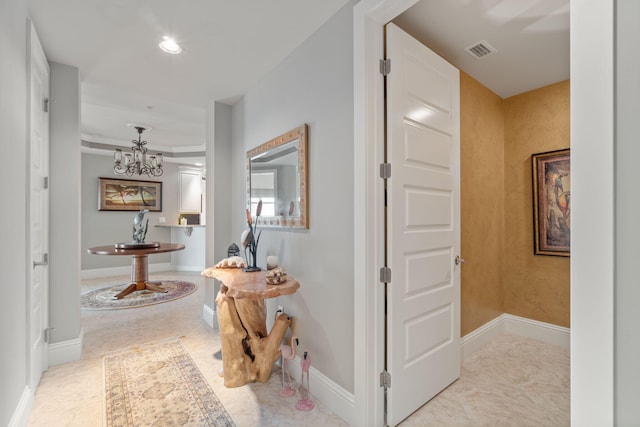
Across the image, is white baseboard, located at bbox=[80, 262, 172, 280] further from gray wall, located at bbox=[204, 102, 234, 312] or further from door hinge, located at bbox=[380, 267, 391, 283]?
door hinge, located at bbox=[380, 267, 391, 283]

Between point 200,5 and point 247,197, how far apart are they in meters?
1.58

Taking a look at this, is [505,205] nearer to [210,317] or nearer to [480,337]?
[480,337]

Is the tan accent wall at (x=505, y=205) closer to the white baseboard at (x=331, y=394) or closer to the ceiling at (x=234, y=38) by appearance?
the ceiling at (x=234, y=38)

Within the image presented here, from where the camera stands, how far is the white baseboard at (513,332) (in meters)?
2.67

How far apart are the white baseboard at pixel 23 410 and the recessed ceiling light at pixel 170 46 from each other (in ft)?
7.94

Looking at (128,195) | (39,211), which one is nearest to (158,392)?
(39,211)

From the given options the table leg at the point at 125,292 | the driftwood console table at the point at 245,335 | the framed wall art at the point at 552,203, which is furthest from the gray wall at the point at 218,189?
the framed wall art at the point at 552,203

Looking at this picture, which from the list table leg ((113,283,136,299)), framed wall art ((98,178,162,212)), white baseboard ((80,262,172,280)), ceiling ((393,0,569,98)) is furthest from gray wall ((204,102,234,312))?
framed wall art ((98,178,162,212))

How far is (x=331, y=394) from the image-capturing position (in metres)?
1.88

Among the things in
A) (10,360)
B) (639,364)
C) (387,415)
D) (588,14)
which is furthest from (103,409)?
(588,14)

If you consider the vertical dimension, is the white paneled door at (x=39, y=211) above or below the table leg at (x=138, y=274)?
→ above

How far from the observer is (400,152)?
175 centimetres

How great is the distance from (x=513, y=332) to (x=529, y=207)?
1314 millimetres

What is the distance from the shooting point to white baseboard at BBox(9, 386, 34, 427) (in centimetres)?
155
